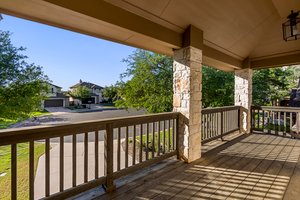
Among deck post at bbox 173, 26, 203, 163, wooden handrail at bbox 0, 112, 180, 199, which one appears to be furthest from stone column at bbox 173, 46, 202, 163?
wooden handrail at bbox 0, 112, 180, 199

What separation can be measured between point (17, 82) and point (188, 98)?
7969mm

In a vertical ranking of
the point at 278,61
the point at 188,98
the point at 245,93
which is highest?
the point at 278,61

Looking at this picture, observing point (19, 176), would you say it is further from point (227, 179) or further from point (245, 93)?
point (245, 93)

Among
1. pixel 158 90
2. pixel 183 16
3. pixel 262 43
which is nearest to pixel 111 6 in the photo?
pixel 183 16

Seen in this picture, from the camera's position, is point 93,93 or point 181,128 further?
point 93,93

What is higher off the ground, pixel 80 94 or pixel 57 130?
pixel 80 94

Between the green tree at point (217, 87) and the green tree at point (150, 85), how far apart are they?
1834 mm

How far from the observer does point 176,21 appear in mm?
3393

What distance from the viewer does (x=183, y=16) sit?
334 cm

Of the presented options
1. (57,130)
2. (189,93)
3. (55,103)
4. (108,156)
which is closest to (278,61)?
(189,93)

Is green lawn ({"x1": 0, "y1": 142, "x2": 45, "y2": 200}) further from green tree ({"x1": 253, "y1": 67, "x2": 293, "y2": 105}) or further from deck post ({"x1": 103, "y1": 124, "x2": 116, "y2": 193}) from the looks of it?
green tree ({"x1": 253, "y1": 67, "x2": 293, "y2": 105})

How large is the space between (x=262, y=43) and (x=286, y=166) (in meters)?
3.67

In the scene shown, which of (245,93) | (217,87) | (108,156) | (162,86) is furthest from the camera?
(217,87)

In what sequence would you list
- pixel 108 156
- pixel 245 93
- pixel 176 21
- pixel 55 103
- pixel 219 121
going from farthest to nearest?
pixel 55 103, pixel 245 93, pixel 219 121, pixel 176 21, pixel 108 156
